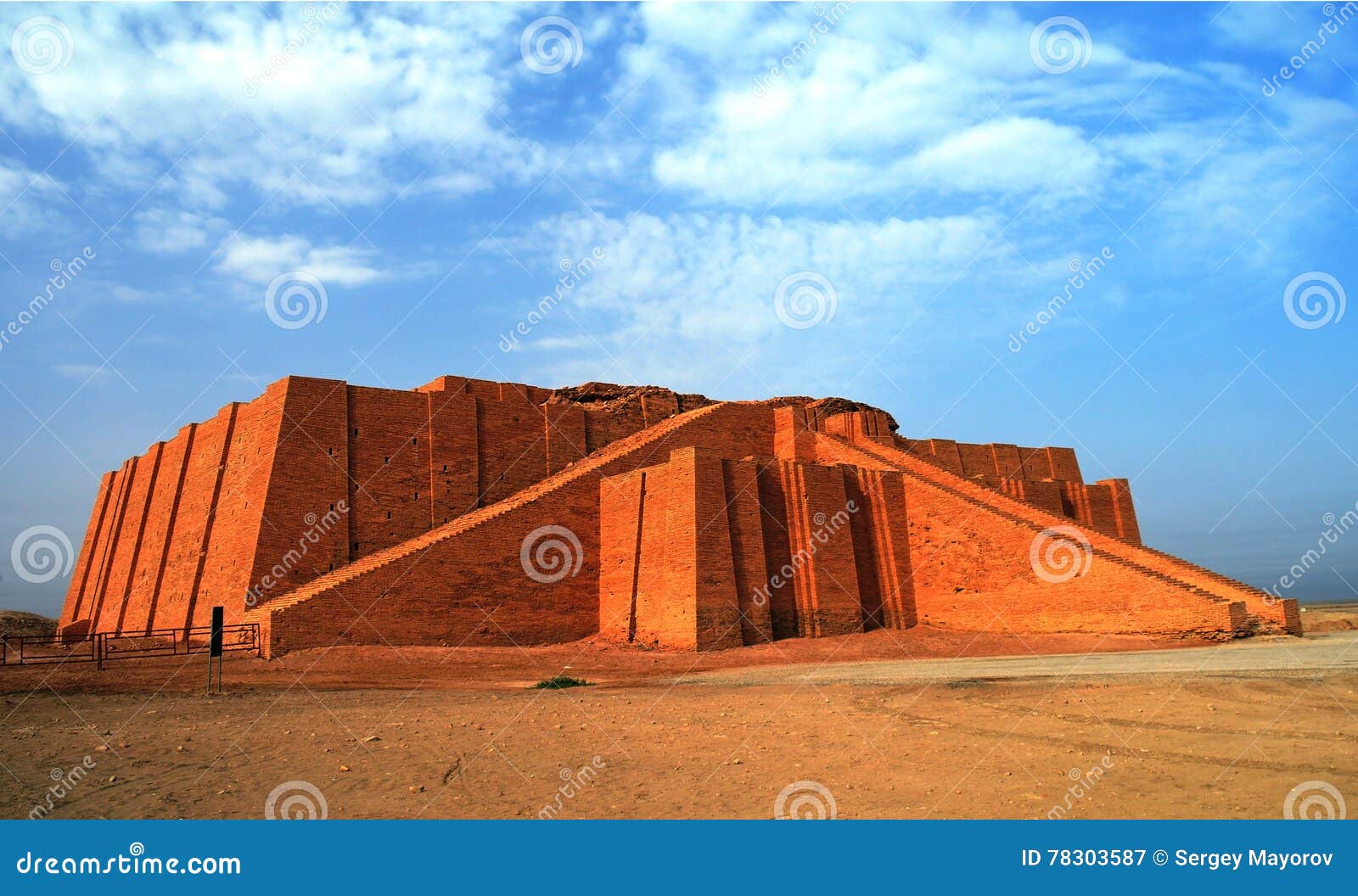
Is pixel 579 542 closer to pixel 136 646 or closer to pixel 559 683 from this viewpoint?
pixel 559 683

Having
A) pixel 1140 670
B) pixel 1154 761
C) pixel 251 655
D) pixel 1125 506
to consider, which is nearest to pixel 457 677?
pixel 251 655

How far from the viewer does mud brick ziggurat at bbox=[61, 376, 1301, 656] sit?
60.2ft

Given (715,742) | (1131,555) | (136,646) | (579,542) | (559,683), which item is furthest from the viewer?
(136,646)

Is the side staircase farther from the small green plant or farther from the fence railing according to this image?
the fence railing

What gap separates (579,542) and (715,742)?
13302mm

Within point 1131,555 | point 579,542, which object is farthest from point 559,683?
point 1131,555

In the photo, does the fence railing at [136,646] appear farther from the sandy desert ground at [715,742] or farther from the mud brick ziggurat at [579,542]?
the sandy desert ground at [715,742]

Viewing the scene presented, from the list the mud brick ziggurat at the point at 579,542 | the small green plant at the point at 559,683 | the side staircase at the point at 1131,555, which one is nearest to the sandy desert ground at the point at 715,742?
the small green plant at the point at 559,683

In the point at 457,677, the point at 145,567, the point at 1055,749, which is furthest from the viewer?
the point at 145,567

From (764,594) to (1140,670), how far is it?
348 inches

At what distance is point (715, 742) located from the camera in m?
8.55

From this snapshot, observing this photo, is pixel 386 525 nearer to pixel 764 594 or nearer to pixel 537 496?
pixel 537 496

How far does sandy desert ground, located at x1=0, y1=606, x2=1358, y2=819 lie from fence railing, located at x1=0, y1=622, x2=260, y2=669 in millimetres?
1156

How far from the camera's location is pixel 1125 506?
3419 cm
